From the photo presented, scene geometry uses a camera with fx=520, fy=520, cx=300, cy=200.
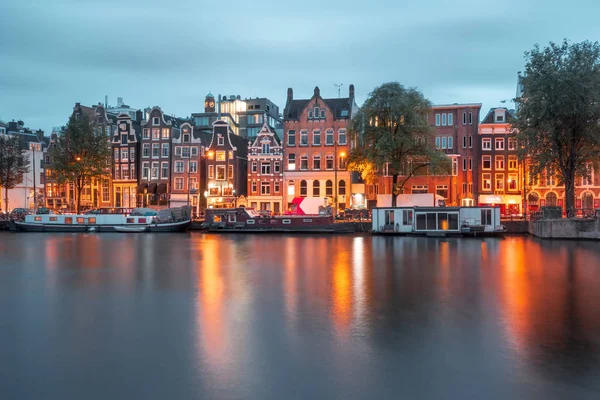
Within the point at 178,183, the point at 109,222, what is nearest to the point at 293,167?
the point at 178,183

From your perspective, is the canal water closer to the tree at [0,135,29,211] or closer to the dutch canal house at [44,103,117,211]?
the tree at [0,135,29,211]

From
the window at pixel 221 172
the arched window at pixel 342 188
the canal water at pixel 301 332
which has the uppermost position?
the window at pixel 221 172

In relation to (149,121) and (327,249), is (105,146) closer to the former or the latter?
(149,121)

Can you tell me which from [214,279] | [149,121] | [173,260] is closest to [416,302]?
[214,279]

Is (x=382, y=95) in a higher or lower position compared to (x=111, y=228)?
higher

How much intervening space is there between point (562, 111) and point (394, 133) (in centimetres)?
1859

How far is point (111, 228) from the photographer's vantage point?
66562mm

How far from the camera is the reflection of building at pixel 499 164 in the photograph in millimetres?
76312

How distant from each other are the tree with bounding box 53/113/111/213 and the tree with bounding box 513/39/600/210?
57.8m

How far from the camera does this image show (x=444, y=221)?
54.3 metres

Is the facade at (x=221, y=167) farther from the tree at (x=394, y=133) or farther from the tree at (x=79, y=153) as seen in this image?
the tree at (x=394, y=133)

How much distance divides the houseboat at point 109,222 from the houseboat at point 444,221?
2756 centimetres

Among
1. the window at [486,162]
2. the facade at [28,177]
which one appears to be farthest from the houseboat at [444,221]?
the facade at [28,177]

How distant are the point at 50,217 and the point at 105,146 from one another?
1515cm
